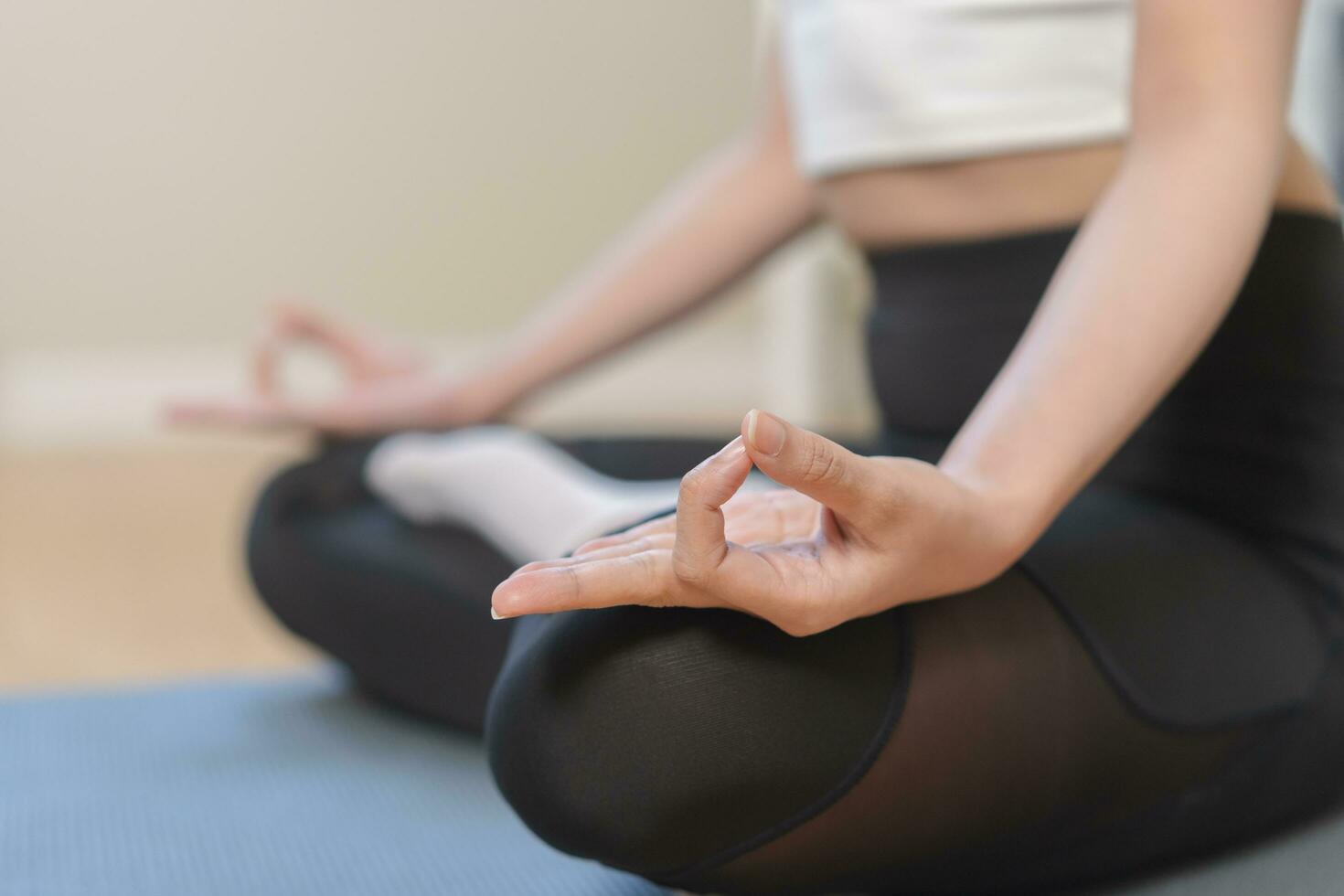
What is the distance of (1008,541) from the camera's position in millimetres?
542

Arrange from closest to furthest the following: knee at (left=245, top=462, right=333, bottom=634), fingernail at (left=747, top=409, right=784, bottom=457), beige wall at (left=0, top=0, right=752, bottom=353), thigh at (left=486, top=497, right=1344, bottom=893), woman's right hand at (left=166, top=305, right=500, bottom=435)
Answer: fingernail at (left=747, top=409, right=784, bottom=457)
thigh at (left=486, top=497, right=1344, bottom=893)
knee at (left=245, top=462, right=333, bottom=634)
woman's right hand at (left=166, top=305, right=500, bottom=435)
beige wall at (left=0, top=0, right=752, bottom=353)

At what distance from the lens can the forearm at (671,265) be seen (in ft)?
3.83

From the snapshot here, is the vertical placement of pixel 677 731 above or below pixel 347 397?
above

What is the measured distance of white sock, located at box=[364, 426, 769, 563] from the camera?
2.77 feet

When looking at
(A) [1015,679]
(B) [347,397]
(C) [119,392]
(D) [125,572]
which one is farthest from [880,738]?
(C) [119,392]

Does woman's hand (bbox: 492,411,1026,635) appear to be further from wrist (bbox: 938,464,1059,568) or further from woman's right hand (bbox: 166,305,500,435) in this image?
woman's right hand (bbox: 166,305,500,435)

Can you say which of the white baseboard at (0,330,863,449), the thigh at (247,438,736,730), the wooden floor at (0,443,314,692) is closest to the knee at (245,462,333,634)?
the thigh at (247,438,736,730)

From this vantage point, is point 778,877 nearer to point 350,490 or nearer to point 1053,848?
point 1053,848

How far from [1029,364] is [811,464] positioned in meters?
0.18

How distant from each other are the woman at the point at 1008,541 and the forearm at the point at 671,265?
0.79 ft

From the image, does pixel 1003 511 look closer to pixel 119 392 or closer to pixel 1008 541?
pixel 1008 541

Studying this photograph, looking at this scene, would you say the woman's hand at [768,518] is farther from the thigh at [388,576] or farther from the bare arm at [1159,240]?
the thigh at [388,576]

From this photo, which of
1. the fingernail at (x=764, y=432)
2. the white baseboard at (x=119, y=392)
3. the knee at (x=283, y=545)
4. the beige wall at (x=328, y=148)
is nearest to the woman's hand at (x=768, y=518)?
the fingernail at (x=764, y=432)

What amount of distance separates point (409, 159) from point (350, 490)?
96.3 inches
